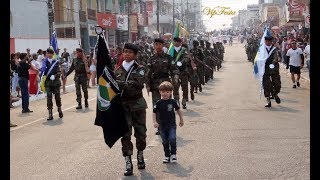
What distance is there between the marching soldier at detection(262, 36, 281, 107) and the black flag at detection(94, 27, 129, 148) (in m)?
7.41

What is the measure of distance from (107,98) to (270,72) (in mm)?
7781

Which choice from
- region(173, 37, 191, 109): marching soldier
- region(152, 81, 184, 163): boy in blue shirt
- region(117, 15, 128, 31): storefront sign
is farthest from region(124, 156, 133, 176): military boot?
region(117, 15, 128, 31): storefront sign

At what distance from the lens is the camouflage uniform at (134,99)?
23.8ft

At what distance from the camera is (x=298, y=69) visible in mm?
19078

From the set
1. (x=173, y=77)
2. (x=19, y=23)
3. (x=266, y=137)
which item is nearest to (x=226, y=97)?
(x=173, y=77)

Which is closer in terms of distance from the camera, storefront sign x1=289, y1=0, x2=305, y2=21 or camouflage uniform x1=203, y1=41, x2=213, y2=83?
camouflage uniform x1=203, y1=41, x2=213, y2=83

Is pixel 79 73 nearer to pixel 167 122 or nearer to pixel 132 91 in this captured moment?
pixel 167 122

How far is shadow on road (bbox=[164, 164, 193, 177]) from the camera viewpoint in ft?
22.9

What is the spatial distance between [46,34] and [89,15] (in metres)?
8.26

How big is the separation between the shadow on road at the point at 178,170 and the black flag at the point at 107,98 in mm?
901

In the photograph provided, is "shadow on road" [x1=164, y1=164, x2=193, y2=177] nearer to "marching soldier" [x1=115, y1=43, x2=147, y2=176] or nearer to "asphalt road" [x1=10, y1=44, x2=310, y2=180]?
"asphalt road" [x1=10, y1=44, x2=310, y2=180]

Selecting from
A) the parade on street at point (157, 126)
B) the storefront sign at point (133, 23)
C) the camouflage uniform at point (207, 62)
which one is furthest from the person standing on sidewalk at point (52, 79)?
the storefront sign at point (133, 23)

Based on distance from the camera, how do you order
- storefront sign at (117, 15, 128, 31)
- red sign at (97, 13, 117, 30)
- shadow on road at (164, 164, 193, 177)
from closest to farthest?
shadow on road at (164, 164, 193, 177)
red sign at (97, 13, 117, 30)
storefront sign at (117, 15, 128, 31)
